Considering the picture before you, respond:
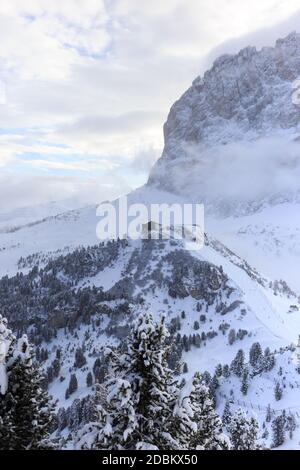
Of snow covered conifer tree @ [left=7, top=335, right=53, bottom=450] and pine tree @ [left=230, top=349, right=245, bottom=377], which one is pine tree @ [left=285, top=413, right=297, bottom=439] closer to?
pine tree @ [left=230, top=349, right=245, bottom=377]

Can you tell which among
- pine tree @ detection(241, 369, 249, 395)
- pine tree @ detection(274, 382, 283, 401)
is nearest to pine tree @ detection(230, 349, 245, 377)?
pine tree @ detection(241, 369, 249, 395)

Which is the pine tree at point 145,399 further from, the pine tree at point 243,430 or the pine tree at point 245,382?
the pine tree at point 245,382

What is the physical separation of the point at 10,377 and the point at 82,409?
465 ft

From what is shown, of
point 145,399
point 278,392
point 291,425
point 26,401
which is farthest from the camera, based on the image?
point 278,392

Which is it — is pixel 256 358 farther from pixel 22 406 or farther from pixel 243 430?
pixel 22 406

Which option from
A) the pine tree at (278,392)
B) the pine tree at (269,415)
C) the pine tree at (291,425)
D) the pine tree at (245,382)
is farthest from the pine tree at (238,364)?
the pine tree at (291,425)

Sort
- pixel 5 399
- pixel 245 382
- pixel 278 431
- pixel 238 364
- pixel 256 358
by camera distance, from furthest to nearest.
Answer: pixel 256 358 < pixel 238 364 < pixel 245 382 < pixel 278 431 < pixel 5 399

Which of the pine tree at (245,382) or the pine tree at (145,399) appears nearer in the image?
the pine tree at (145,399)

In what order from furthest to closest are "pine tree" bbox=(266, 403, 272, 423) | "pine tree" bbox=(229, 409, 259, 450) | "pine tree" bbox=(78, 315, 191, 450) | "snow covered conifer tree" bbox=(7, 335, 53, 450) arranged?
1. "pine tree" bbox=(266, 403, 272, 423)
2. "pine tree" bbox=(229, 409, 259, 450)
3. "snow covered conifer tree" bbox=(7, 335, 53, 450)
4. "pine tree" bbox=(78, 315, 191, 450)

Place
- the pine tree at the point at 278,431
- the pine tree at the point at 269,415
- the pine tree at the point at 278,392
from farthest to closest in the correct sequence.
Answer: the pine tree at the point at 278,392, the pine tree at the point at 269,415, the pine tree at the point at 278,431

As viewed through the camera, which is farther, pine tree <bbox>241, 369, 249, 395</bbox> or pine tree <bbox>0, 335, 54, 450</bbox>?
pine tree <bbox>241, 369, 249, 395</bbox>

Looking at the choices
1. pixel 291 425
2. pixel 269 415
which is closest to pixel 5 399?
pixel 291 425

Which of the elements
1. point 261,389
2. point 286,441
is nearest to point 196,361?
point 261,389

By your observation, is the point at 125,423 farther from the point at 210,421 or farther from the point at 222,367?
the point at 222,367
